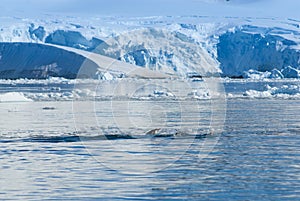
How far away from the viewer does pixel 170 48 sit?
50.5 metres

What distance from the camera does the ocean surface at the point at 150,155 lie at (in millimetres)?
7341

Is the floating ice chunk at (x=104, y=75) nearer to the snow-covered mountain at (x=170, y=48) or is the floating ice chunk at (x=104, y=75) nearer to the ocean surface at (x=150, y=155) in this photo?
the snow-covered mountain at (x=170, y=48)

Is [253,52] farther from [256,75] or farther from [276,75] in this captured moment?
[276,75]

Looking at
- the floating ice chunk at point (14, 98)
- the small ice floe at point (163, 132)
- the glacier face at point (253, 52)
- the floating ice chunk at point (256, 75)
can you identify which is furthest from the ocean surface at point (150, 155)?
the glacier face at point (253, 52)

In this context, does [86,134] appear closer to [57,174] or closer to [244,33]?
[57,174]

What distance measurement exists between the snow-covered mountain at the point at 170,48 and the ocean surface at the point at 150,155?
93.8 ft

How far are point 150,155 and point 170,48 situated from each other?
40846 mm

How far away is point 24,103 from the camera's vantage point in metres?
23.5

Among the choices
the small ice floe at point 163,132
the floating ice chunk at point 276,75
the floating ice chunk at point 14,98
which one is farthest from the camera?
the floating ice chunk at point 276,75

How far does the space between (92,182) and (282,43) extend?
49.1m

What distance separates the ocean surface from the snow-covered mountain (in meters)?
28.6

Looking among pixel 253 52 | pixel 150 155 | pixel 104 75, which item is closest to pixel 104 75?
pixel 104 75

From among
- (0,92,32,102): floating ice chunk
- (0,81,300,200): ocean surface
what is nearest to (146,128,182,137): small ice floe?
(0,81,300,200): ocean surface

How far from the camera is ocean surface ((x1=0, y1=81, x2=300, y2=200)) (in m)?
7.34
